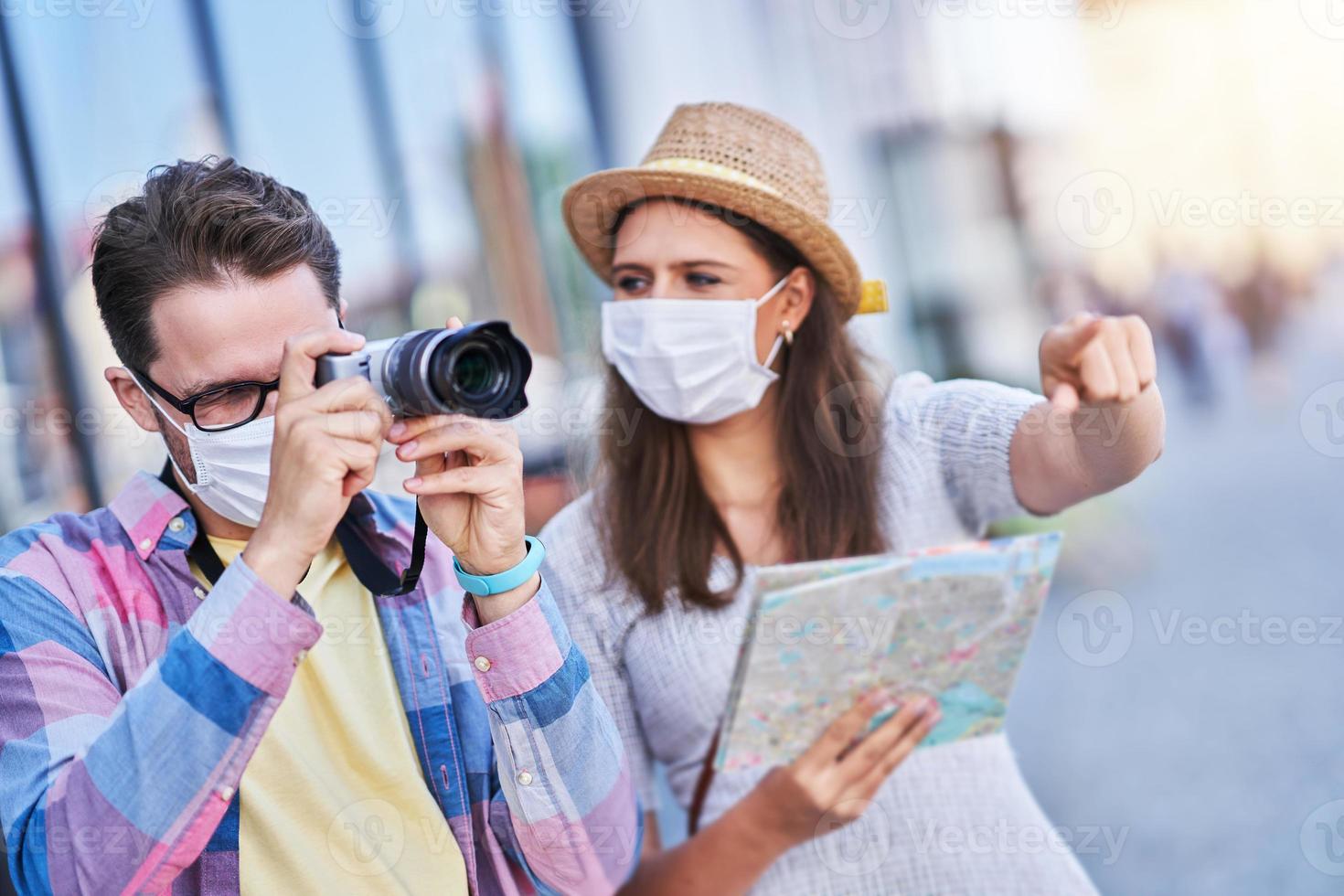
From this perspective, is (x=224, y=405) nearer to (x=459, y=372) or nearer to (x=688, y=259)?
(x=459, y=372)

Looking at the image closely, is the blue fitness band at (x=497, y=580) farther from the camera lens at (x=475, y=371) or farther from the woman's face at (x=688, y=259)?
the woman's face at (x=688, y=259)

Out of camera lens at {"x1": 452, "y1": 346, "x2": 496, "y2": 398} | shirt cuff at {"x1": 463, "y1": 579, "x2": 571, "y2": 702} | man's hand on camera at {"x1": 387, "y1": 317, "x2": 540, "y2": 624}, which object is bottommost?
shirt cuff at {"x1": 463, "y1": 579, "x2": 571, "y2": 702}

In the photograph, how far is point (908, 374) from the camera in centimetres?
229

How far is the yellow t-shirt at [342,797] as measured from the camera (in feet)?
4.72

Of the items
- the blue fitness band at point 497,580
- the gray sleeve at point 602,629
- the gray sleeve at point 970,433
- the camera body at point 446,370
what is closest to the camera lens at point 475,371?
the camera body at point 446,370

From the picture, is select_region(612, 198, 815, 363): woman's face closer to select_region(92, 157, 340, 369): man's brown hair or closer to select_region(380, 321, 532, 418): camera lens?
select_region(92, 157, 340, 369): man's brown hair

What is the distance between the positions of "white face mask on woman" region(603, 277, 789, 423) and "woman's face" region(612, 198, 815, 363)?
2cm

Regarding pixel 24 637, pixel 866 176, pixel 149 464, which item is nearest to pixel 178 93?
pixel 149 464

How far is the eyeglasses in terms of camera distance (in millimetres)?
1541

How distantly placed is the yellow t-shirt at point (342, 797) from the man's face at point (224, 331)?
0.84 feet

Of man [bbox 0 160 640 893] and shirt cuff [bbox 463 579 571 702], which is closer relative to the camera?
man [bbox 0 160 640 893]

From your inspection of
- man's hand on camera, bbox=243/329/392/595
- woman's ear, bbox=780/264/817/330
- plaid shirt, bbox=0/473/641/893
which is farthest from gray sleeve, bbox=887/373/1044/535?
man's hand on camera, bbox=243/329/392/595

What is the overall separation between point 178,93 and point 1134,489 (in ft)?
20.2

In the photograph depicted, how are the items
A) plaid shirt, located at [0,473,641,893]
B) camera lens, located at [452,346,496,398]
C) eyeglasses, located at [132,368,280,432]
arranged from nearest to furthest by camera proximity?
plaid shirt, located at [0,473,641,893]
camera lens, located at [452,346,496,398]
eyeglasses, located at [132,368,280,432]
